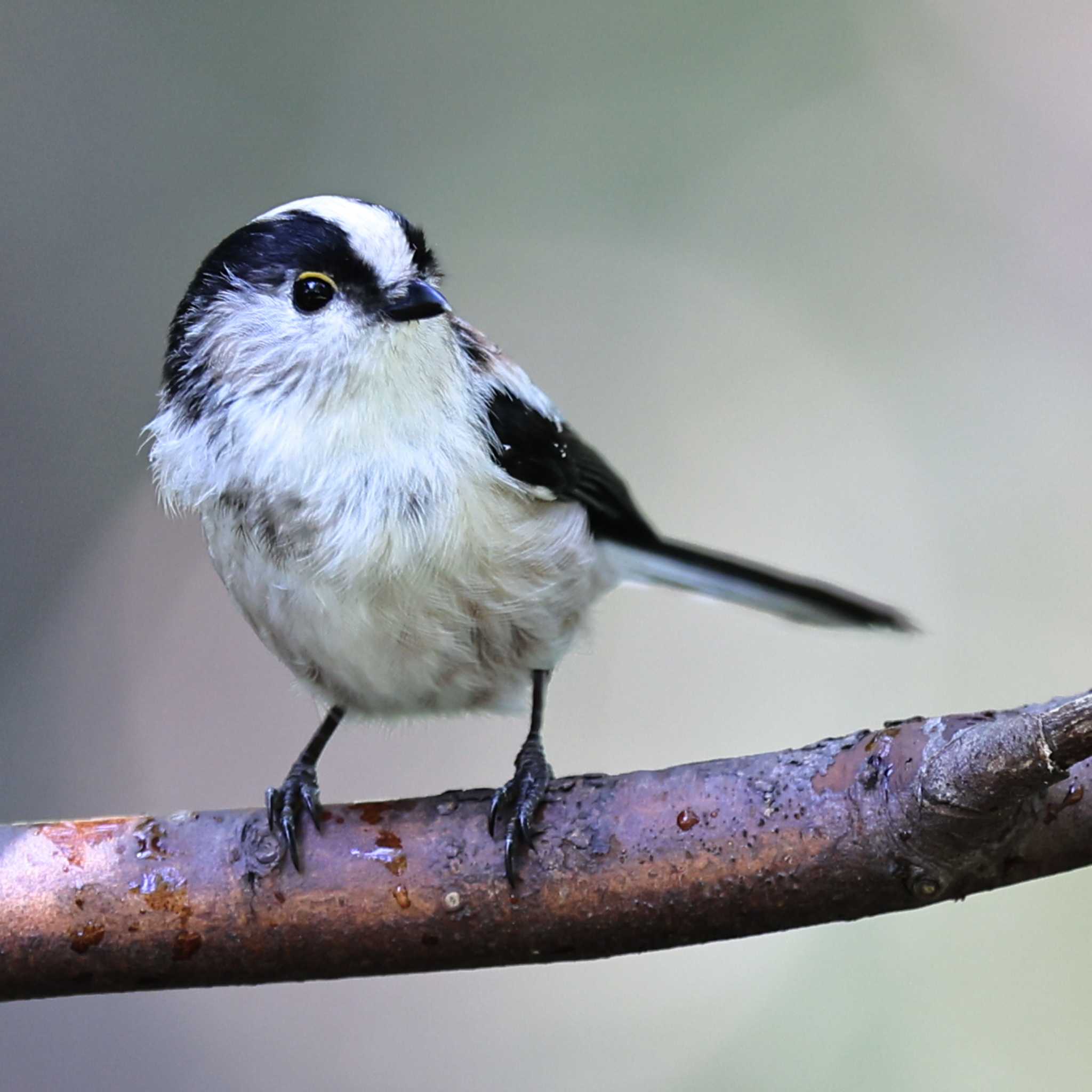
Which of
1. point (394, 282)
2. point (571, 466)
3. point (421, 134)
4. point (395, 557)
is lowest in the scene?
point (395, 557)

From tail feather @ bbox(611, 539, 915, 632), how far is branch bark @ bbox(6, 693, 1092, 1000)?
26.9 inches

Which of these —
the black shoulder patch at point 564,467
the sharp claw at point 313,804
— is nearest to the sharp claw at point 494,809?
the sharp claw at point 313,804

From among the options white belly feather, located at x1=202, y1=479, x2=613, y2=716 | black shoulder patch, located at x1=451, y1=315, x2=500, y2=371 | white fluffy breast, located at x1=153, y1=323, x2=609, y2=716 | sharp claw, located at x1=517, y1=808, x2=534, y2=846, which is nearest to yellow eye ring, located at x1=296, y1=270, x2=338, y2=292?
white fluffy breast, located at x1=153, y1=323, x2=609, y2=716

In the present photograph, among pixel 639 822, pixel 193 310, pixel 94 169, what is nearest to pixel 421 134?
pixel 94 169

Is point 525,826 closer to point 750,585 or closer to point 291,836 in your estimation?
point 291,836

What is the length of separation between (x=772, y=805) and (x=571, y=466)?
2.80ft

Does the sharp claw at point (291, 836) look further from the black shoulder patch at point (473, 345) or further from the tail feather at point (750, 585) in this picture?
the tail feather at point (750, 585)

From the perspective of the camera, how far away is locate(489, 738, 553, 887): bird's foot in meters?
1.49

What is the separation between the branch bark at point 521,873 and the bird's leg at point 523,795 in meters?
0.02

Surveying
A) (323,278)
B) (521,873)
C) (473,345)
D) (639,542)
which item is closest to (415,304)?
(323,278)

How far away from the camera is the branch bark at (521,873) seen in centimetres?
133

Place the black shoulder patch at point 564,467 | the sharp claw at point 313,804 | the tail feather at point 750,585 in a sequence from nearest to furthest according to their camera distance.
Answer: the sharp claw at point 313,804 < the black shoulder patch at point 564,467 < the tail feather at point 750,585

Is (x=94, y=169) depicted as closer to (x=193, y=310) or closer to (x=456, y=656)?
(x=193, y=310)

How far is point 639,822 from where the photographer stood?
1.48 metres
